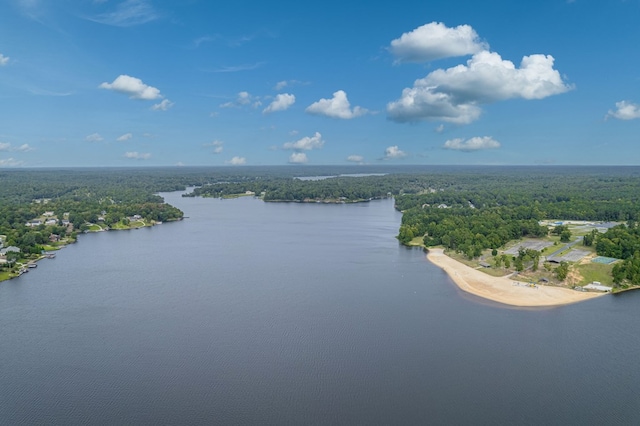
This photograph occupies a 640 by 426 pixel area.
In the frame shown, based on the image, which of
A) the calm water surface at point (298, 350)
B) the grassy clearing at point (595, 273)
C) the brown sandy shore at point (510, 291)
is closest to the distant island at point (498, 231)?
the grassy clearing at point (595, 273)

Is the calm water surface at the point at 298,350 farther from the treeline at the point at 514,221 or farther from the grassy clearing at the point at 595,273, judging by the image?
the treeline at the point at 514,221

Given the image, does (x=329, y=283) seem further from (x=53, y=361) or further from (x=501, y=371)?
(x=53, y=361)

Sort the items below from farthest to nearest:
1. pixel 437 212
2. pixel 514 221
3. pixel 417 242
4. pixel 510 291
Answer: pixel 437 212, pixel 514 221, pixel 417 242, pixel 510 291

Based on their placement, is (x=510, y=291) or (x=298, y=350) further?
(x=510, y=291)

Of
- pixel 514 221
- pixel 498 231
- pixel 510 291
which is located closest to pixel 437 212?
pixel 514 221

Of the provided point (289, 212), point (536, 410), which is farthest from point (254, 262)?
point (289, 212)

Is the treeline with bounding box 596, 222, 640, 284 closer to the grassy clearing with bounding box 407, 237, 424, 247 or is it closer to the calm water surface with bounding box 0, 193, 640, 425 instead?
the calm water surface with bounding box 0, 193, 640, 425

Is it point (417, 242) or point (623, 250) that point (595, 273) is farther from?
point (417, 242)

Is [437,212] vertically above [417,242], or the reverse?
[437,212]
